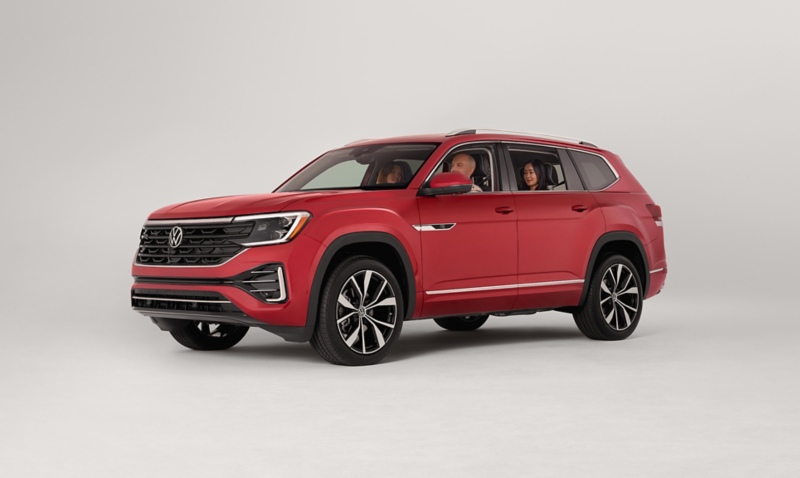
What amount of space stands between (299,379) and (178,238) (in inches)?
61.9

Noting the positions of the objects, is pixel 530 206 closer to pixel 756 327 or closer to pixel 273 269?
pixel 273 269

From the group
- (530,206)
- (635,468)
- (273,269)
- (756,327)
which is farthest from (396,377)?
(756,327)

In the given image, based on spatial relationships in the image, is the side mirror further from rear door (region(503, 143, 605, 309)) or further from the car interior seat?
rear door (region(503, 143, 605, 309))

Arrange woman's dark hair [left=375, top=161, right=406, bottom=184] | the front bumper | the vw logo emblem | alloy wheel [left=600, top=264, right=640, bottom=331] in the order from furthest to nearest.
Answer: alloy wheel [left=600, top=264, right=640, bottom=331], woman's dark hair [left=375, top=161, right=406, bottom=184], the vw logo emblem, the front bumper

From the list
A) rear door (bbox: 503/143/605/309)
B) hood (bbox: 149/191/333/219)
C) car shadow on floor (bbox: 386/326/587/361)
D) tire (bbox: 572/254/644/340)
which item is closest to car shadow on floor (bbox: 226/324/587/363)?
car shadow on floor (bbox: 386/326/587/361)

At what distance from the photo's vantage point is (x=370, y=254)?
27.3 ft

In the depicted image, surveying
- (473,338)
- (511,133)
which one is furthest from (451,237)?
(473,338)

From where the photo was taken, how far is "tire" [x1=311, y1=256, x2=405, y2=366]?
7820 mm

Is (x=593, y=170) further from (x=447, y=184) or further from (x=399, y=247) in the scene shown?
(x=399, y=247)

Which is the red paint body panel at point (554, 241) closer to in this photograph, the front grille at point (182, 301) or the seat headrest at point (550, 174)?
the seat headrest at point (550, 174)

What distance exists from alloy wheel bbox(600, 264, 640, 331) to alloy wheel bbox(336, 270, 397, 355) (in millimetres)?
2695

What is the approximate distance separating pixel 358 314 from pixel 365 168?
171 centimetres

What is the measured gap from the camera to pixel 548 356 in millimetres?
8805

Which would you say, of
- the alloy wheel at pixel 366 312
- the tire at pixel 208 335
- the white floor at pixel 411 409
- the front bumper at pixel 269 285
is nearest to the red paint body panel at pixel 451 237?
the front bumper at pixel 269 285
